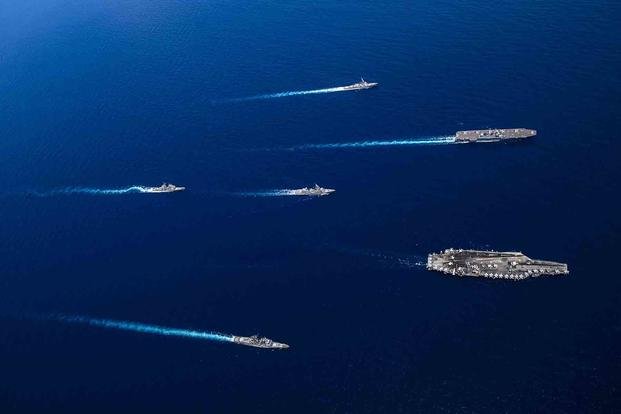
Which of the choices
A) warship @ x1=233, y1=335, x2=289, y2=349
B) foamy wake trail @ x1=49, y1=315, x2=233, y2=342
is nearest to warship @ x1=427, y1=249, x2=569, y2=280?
warship @ x1=233, y1=335, x2=289, y2=349

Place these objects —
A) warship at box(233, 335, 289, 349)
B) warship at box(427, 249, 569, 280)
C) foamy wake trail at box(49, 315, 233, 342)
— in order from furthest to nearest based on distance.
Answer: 1. warship at box(427, 249, 569, 280)
2. foamy wake trail at box(49, 315, 233, 342)
3. warship at box(233, 335, 289, 349)

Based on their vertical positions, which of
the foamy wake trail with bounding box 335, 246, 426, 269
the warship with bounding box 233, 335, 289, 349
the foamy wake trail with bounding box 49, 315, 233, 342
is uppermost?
the foamy wake trail with bounding box 335, 246, 426, 269

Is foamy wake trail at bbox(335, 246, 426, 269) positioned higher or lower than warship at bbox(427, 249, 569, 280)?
lower

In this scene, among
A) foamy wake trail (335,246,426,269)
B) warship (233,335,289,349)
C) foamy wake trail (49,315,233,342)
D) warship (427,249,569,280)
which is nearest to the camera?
warship (233,335,289,349)

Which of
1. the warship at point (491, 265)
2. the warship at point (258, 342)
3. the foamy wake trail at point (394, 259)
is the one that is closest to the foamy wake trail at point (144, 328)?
the warship at point (258, 342)

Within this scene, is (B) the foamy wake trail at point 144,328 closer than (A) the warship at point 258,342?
No

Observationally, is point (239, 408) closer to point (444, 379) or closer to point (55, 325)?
point (444, 379)

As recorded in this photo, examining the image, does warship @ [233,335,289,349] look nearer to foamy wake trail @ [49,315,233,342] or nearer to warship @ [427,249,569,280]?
foamy wake trail @ [49,315,233,342]

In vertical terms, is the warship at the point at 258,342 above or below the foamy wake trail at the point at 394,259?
below

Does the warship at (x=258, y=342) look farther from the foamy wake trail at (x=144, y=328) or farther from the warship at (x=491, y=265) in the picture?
the warship at (x=491, y=265)
